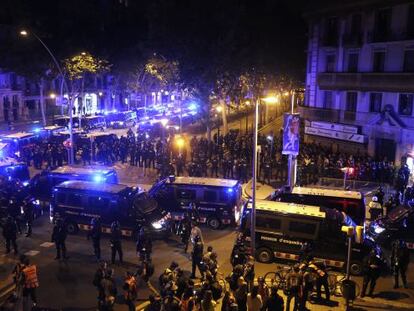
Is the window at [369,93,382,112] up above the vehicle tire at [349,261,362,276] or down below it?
above

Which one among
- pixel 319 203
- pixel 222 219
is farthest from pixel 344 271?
pixel 222 219

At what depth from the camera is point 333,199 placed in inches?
811

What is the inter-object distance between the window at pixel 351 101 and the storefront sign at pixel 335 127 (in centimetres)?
184

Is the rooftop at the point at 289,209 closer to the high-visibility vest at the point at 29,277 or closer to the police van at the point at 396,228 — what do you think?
the police van at the point at 396,228

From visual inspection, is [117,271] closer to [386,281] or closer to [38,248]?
[38,248]

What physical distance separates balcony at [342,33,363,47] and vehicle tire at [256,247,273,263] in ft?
75.5

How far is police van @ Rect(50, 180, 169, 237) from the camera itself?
1959 cm

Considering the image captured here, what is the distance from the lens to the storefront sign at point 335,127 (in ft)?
114

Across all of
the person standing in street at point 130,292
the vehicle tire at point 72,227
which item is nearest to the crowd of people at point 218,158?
the vehicle tire at point 72,227

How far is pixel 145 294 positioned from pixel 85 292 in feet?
6.22

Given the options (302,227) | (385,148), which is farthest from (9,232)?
(385,148)

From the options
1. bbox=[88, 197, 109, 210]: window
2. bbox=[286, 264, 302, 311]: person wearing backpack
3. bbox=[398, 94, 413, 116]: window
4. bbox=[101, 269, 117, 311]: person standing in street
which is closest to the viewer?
bbox=[101, 269, 117, 311]: person standing in street

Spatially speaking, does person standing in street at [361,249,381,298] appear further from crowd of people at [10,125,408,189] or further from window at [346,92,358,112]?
window at [346,92,358,112]

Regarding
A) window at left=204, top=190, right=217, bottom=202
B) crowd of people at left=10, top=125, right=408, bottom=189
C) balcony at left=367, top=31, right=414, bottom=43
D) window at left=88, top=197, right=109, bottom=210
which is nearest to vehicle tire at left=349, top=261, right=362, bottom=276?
window at left=204, top=190, right=217, bottom=202
